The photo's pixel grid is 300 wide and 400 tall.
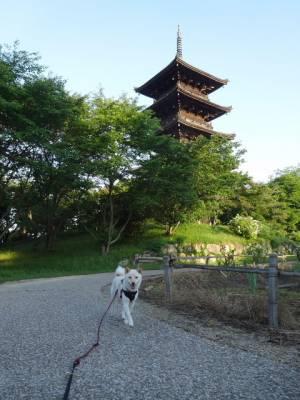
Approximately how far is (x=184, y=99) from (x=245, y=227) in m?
13.5

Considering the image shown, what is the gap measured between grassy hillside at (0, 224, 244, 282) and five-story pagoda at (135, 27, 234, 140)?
969 cm

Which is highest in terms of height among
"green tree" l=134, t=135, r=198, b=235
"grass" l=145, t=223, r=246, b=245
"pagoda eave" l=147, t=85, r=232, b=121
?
"pagoda eave" l=147, t=85, r=232, b=121

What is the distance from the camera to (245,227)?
96.9 ft

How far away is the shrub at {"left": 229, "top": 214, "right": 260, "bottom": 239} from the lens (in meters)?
29.5

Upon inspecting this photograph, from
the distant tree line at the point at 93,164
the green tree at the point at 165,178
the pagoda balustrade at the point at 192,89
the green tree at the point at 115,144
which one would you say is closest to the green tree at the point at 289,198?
the distant tree line at the point at 93,164

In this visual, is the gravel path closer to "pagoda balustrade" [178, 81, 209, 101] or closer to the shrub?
the shrub

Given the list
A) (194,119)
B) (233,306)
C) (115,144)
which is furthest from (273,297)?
(194,119)

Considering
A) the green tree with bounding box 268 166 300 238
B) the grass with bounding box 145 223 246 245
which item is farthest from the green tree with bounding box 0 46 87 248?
the green tree with bounding box 268 166 300 238

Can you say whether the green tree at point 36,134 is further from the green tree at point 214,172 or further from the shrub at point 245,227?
the shrub at point 245,227

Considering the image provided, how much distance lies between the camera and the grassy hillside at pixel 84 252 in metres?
19.9

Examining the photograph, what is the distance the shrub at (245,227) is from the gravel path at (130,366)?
2396 centimetres

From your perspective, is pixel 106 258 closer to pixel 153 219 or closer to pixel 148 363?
pixel 153 219

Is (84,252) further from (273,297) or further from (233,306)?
(273,297)

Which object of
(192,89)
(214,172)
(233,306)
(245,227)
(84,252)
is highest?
(192,89)
